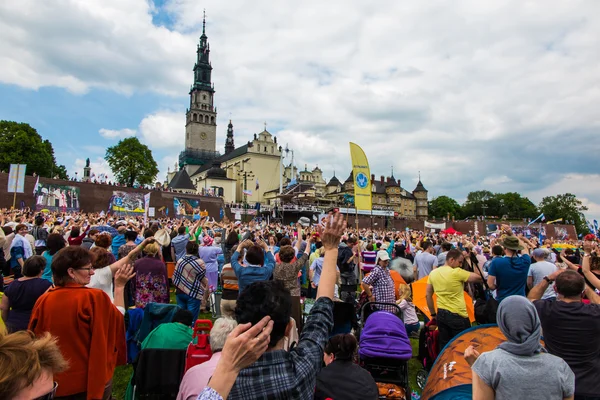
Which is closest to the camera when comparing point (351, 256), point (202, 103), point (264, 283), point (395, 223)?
point (264, 283)

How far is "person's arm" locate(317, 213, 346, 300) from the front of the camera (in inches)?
92.0

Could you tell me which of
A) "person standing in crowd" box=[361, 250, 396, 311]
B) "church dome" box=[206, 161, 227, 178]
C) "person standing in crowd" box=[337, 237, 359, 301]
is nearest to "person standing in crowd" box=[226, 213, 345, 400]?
"person standing in crowd" box=[361, 250, 396, 311]

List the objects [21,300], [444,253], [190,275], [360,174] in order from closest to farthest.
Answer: [21,300], [190,275], [360,174], [444,253]

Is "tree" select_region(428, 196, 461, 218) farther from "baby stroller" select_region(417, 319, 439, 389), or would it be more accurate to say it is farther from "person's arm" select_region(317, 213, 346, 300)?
"person's arm" select_region(317, 213, 346, 300)

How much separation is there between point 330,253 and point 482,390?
129 centimetres

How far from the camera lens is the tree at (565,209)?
9939 centimetres

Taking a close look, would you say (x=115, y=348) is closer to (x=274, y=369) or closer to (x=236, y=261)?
(x=274, y=369)

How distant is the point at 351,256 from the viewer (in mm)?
8461

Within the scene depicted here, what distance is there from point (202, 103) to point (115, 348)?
103909mm

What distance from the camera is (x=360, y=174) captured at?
301 inches

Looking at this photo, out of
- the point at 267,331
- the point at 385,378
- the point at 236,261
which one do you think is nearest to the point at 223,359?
the point at 267,331

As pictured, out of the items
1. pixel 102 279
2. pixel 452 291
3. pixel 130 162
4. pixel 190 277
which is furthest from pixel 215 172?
pixel 452 291

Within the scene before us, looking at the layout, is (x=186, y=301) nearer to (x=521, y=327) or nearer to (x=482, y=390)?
(x=482, y=390)

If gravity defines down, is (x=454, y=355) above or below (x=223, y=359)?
below
